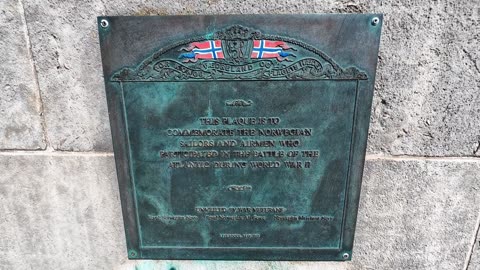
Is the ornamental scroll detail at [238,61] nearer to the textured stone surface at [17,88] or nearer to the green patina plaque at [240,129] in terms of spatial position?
the green patina plaque at [240,129]

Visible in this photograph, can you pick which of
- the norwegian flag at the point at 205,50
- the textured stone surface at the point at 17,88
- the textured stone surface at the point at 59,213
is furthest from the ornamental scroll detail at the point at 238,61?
the textured stone surface at the point at 59,213

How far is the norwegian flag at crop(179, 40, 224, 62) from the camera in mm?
1598

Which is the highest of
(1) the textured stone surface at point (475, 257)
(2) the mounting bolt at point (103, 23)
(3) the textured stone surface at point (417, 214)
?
(2) the mounting bolt at point (103, 23)

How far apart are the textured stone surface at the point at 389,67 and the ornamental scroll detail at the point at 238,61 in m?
0.17

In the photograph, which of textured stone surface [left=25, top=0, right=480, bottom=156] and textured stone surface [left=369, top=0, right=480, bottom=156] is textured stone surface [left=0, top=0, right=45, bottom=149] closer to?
textured stone surface [left=25, top=0, right=480, bottom=156]

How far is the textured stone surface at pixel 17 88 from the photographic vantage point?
170 centimetres

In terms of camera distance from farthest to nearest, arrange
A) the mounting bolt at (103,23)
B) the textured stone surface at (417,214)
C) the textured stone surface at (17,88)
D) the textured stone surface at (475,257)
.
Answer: the textured stone surface at (475,257), the textured stone surface at (417,214), the textured stone surface at (17,88), the mounting bolt at (103,23)

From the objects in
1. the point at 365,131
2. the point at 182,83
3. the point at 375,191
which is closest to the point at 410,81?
the point at 365,131

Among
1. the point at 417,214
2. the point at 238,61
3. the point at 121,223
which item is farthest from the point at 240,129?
the point at 417,214

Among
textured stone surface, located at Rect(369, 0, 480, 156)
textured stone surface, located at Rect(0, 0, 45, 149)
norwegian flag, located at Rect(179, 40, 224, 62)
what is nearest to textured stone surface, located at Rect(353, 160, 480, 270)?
textured stone surface, located at Rect(369, 0, 480, 156)

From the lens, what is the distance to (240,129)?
5.74ft

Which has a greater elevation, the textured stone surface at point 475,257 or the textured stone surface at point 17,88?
the textured stone surface at point 17,88

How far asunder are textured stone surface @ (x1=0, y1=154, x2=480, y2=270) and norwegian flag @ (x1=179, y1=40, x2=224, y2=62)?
2.66ft

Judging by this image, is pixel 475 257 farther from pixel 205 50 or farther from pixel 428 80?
pixel 205 50
